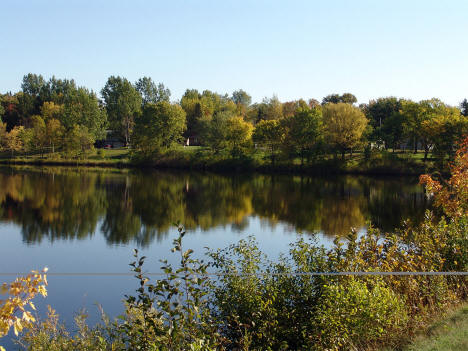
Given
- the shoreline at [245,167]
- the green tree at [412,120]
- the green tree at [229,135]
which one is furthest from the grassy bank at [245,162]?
the green tree at [412,120]

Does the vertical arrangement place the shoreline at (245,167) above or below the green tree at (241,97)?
below

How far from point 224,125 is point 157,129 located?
1218cm

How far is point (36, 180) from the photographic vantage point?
52.8m

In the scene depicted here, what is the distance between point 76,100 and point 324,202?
69593 mm

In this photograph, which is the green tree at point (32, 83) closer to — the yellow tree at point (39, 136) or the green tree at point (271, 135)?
the yellow tree at point (39, 136)

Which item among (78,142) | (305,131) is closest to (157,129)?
(78,142)

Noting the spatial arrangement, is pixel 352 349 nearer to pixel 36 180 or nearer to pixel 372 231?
pixel 372 231

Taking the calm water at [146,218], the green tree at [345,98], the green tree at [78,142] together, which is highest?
the green tree at [345,98]

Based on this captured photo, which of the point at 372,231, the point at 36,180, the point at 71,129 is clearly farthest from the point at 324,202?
the point at 71,129

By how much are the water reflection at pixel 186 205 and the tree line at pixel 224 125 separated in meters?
13.9

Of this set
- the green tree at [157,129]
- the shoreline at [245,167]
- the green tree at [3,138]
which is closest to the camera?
the shoreline at [245,167]

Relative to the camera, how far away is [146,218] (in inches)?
1158

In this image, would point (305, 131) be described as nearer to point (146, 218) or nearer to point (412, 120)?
point (412, 120)

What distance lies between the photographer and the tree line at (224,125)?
66000 millimetres
